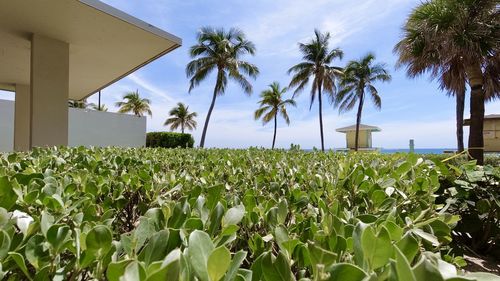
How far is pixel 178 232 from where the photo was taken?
63cm

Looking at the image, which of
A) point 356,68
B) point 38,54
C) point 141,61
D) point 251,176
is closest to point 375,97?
point 356,68

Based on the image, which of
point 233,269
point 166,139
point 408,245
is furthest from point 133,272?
point 166,139

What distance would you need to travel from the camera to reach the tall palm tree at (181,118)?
4747 centimetres

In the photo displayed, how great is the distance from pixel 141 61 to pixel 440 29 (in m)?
10.7

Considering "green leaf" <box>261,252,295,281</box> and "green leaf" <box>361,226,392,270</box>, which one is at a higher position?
"green leaf" <box>361,226,392,270</box>

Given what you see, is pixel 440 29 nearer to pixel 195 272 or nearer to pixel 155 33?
pixel 155 33

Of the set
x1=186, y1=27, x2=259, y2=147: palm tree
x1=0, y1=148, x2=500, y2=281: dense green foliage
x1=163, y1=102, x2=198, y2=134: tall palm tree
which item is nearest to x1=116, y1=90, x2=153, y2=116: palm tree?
x1=163, y1=102, x2=198, y2=134: tall palm tree

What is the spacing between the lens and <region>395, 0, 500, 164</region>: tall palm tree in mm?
11680

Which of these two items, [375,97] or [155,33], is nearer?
[155,33]

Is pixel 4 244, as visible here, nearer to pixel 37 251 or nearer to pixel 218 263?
pixel 37 251

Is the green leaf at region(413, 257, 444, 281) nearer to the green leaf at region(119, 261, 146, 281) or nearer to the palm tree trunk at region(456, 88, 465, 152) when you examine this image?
the green leaf at region(119, 261, 146, 281)

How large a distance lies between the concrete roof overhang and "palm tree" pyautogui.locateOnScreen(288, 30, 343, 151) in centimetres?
2161

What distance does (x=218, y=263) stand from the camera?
1.52 ft

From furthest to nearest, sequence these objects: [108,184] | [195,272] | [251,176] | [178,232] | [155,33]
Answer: [155,33] < [251,176] < [108,184] < [178,232] < [195,272]
